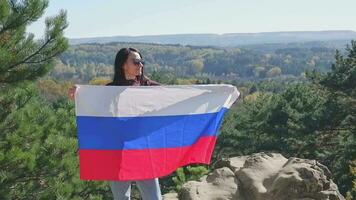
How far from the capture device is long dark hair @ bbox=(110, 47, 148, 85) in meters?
4.31

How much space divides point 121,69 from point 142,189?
98 centimetres

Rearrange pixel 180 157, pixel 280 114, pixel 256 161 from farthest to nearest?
pixel 280 114, pixel 256 161, pixel 180 157

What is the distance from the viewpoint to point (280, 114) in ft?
98.4

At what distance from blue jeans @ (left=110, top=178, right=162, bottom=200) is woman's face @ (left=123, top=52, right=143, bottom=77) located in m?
0.88

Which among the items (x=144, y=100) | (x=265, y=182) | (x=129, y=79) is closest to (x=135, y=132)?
(x=144, y=100)

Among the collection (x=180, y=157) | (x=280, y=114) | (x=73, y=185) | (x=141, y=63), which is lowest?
(x=280, y=114)

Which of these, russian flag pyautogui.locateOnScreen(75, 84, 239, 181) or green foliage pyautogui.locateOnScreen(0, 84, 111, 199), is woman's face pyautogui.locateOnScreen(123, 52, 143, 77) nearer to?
russian flag pyautogui.locateOnScreen(75, 84, 239, 181)

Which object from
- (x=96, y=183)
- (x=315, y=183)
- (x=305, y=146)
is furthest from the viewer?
(x=305, y=146)

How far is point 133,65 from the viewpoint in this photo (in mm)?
4320

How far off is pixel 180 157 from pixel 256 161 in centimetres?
322

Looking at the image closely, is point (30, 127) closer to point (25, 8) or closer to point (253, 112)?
point (25, 8)

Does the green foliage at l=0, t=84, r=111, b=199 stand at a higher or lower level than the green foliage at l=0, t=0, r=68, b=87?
lower

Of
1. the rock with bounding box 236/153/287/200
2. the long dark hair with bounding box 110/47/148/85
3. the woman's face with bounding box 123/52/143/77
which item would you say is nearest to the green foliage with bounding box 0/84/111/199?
the rock with bounding box 236/153/287/200

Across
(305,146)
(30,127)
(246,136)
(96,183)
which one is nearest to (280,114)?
(305,146)
